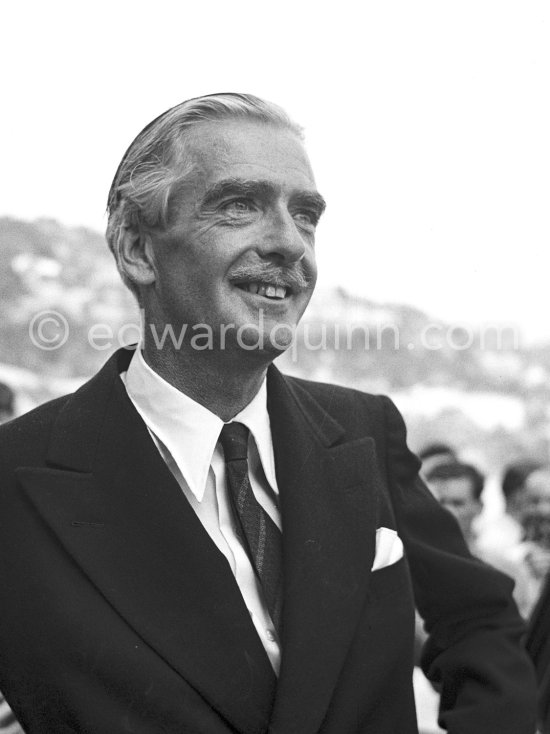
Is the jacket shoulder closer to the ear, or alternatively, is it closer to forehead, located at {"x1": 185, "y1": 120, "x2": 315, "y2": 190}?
the ear

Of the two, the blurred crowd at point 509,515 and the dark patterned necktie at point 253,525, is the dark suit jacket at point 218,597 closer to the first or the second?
the dark patterned necktie at point 253,525

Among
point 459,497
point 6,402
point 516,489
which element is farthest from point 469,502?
point 6,402

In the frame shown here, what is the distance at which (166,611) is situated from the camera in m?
1.47

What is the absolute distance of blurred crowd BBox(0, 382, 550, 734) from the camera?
2.30 meters

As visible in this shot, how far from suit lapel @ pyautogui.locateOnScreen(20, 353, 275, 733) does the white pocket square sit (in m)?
0.29

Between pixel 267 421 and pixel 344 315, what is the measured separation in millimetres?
624

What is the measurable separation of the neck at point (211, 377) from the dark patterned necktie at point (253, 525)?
0.15 feet

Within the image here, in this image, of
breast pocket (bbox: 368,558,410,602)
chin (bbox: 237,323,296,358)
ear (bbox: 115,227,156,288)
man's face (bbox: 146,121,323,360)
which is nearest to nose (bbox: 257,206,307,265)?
man's face (bbox: 146,121,323,360)

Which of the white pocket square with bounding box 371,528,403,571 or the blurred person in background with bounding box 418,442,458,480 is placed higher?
the blurred person in background with bounding box 418,442,458,480

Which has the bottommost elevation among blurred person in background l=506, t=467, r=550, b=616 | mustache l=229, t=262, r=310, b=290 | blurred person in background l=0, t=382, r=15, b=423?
blurred person in background l=506, t=467, r=550, b=616

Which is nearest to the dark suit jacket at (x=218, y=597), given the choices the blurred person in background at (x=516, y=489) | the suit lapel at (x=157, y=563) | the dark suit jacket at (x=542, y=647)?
the suit lapel at (x=157, y=563)

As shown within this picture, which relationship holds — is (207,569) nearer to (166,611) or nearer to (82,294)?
(166,611)

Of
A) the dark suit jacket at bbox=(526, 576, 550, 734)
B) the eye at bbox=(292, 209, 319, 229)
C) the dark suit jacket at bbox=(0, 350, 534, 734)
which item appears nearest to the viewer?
the dark suit jacket at bbox=(0, 350, 534, 734)

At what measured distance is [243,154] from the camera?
1.57m
